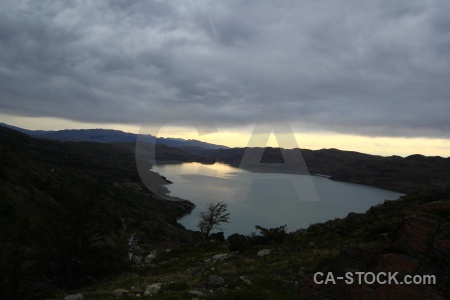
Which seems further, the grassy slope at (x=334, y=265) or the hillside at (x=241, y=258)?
the hillside at (x=241, y=258)

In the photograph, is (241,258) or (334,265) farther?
(241,258)

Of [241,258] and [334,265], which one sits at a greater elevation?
[334,265]

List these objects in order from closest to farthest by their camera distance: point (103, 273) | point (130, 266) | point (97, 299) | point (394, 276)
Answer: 1. point (394, 276)
2. point (97, 299)
3. point (103, 273)
4. point (130, 266)

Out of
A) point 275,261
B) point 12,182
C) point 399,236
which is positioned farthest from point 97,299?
point 12,182

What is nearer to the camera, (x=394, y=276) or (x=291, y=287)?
(x=394, y=276)

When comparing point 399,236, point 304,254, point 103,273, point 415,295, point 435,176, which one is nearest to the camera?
point 415,295

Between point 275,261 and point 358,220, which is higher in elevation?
point 358,220

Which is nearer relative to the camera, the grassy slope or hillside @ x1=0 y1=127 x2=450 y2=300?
the grassy slope

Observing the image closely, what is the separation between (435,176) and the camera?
654 feet

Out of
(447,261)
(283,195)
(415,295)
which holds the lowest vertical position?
(283,195)

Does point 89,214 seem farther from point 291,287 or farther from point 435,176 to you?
point 435,176

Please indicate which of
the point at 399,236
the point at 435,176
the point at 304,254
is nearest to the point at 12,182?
the point at 304,254

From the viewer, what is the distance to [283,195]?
381 ft

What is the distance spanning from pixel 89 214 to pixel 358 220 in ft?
61.5
